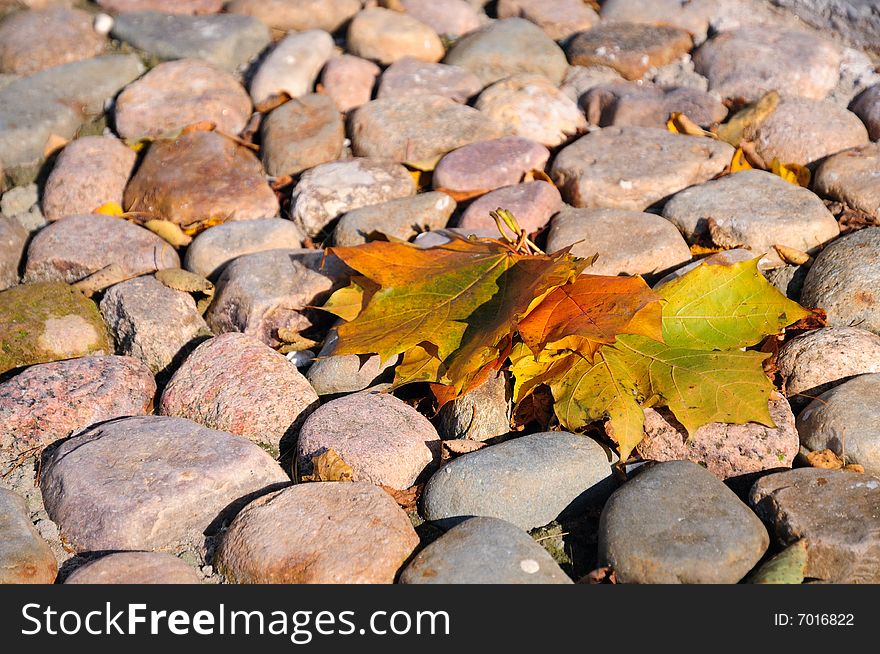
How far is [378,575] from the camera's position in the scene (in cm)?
195

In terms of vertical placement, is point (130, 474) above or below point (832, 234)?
below

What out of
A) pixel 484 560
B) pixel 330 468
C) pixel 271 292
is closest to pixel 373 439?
pixel 330 468

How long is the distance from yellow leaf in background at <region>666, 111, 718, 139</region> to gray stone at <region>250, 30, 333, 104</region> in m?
1.84

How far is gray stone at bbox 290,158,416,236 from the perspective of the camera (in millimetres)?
3500

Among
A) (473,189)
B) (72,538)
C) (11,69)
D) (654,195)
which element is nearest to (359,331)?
(72,538)

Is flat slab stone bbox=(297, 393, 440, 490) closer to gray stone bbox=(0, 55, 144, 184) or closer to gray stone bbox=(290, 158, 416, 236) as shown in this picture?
gray stone bbox=(290, 158, 416, 236)

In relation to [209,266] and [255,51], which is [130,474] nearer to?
[209,266]

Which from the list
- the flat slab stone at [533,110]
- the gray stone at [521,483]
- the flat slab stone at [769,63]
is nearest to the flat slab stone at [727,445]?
the gray stone at [521,483]

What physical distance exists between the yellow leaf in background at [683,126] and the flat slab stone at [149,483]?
2533mm

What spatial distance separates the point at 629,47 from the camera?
4441 mm

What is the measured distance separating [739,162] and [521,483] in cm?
211

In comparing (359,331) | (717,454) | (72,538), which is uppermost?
(359,331)

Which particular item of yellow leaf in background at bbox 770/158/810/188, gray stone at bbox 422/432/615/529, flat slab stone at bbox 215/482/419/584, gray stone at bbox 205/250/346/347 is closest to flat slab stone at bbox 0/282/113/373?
gray stone at bbox 205/250/346/347

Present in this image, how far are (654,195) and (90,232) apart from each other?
2242mm
